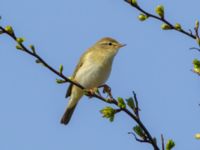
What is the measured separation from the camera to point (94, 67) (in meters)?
7.63

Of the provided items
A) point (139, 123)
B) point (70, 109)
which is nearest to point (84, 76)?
→ point (70, 109)

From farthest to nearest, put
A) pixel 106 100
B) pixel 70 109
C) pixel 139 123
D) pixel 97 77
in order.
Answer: pixel 70 109, pixel 97 77, pixel 106 100, pixel 139 123

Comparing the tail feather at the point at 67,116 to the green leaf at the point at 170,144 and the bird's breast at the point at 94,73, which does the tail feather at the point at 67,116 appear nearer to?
the bird's breast at the point at 94,73

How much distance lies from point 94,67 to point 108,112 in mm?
4285

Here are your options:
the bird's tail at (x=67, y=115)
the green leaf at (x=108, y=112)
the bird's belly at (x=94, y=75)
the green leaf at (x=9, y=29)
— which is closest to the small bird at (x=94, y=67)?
the bird's belly at (x=94, y=75)

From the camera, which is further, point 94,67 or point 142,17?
point 94,67

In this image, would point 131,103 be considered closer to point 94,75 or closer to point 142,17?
point 142,17

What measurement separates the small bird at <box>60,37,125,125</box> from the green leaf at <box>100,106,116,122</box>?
4124 millimetres

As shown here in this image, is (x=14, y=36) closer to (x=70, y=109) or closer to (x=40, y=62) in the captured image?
(x=40, y=62)

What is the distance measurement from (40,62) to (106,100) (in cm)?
60

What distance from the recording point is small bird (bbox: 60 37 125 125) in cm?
758

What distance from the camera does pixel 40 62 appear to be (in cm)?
318

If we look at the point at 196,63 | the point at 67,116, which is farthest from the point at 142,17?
the point at 67,116

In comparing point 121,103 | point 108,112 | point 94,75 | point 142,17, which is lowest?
point 94,75
